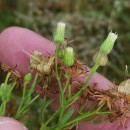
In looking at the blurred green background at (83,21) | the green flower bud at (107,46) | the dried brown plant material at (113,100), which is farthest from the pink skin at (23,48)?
the blurred green background at (83,21)

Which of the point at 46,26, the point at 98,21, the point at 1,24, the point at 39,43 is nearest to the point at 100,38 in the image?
the point at 98,21

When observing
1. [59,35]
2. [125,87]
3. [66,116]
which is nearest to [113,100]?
[125,87]

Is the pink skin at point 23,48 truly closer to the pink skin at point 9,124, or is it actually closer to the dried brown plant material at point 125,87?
the dried brown plant material at point 125,87

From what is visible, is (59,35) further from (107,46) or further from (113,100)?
(113,100)

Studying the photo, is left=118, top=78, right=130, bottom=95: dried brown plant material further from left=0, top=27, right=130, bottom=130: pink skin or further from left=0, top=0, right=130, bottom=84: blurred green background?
left=0, top=0, right=130, bottom=84: blurred green background

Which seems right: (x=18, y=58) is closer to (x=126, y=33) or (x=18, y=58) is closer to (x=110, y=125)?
(x=110, y=125)

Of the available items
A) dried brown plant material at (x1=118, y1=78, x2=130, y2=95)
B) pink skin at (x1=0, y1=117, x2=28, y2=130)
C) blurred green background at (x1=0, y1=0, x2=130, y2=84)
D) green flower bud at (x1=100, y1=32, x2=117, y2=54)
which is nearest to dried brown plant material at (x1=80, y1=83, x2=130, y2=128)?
dried brown plant material at (x1=118, y1=78, x2=130, y2=95)

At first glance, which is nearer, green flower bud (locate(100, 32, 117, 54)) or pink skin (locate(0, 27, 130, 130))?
green flower bud (locate(100, 32, 117, 54))
